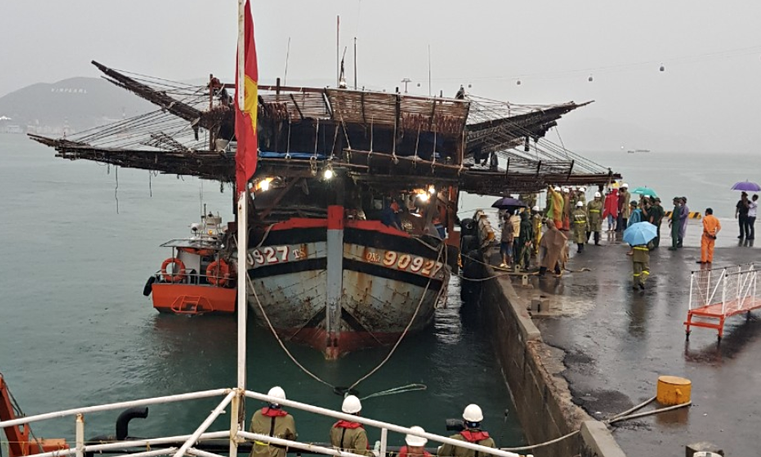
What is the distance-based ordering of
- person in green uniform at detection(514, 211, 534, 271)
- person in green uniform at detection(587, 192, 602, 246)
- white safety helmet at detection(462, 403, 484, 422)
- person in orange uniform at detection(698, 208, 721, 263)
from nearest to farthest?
white safety helmet at detection(462, 403, 484, 422), person in green uniform at detection(514, 211, 534, 271), person in orange uniform at detection(698, 208, 721, 263), person in green uniform at detection(587, 192, 602, 246)

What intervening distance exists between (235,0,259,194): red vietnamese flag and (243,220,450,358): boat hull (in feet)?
28.1

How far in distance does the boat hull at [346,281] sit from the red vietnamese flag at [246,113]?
8.58 m

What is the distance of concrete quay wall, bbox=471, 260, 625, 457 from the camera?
7699 millimetres

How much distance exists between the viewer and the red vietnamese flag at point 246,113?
235 inches

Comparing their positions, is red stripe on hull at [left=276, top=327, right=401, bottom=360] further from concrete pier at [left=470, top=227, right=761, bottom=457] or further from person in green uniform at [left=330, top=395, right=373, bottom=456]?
person in green uniform at [left=330, top=395, right=373, bottom=456]

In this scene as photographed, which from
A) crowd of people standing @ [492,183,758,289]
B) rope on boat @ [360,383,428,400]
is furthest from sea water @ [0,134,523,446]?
crowd of people standing @ [492,183,758,289]

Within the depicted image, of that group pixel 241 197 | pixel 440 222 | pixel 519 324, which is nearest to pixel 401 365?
pixel 519 324

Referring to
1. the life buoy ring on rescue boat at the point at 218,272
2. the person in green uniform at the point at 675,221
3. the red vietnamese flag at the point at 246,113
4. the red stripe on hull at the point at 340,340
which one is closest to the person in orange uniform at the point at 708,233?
the person in green uniform at the point at 675,221

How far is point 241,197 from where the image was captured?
590cm

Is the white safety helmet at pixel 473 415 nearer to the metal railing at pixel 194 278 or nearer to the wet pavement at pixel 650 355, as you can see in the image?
the wet pavement at pixel 650 355

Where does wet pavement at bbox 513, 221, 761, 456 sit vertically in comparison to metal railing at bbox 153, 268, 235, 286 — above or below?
above

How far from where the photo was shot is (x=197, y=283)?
19.3 metres

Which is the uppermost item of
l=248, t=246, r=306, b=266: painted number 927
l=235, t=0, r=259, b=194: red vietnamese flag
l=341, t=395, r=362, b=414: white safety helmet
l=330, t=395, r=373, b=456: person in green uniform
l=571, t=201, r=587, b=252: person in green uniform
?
l=235, t=0, r=259, b=194: red vietnamese flag

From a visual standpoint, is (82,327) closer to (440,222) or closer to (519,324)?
(440,222)
